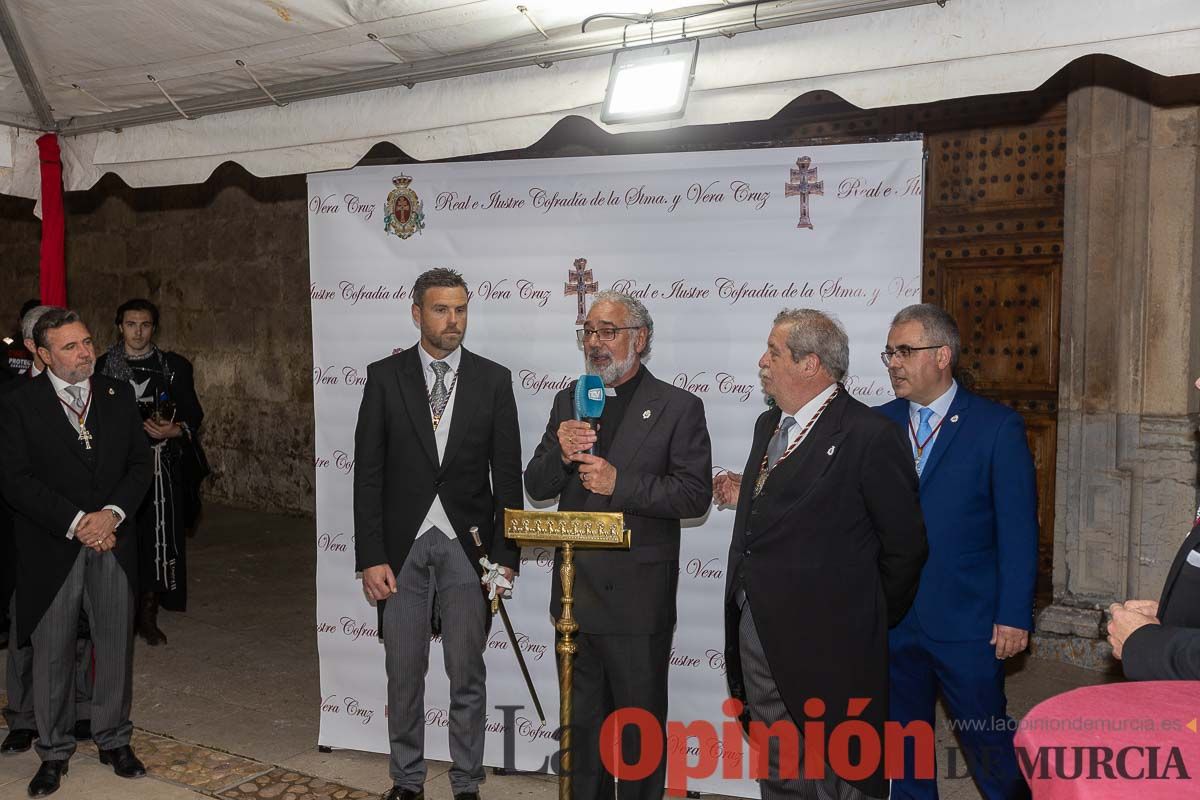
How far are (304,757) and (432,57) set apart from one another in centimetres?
317

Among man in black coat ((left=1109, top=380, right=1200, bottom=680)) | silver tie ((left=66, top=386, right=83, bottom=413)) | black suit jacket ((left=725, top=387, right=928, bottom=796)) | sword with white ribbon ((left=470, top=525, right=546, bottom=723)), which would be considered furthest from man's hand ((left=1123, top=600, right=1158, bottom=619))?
silver tie ((left=66, top=386, right=83, bottom=413))

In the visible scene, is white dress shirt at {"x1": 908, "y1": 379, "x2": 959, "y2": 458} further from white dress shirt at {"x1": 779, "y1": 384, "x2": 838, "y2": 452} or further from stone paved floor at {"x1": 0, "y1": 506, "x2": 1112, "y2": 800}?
stone paved floor at {"x1": 0, "y1": 506, "x2": 1112, "y2": 800}

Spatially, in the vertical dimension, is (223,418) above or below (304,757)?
above

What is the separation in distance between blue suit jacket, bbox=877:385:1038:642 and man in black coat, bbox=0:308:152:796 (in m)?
3.27

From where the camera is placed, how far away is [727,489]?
419cm

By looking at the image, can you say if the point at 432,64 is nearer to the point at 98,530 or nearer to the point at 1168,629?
the point at 98,530

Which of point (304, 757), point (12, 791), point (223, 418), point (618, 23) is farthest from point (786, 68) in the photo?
point (223, 418)

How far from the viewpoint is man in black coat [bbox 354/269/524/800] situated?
13.5 feet

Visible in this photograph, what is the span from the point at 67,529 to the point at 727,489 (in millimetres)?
2696

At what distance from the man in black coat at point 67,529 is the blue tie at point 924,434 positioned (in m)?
3.24

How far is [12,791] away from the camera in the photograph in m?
4.37

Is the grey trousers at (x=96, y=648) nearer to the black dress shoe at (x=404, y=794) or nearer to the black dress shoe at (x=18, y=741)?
the black dress shoe at (x=18, y=741)

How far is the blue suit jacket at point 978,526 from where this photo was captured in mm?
3498

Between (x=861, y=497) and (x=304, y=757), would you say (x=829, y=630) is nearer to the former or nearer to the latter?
(x=861, y=497)
